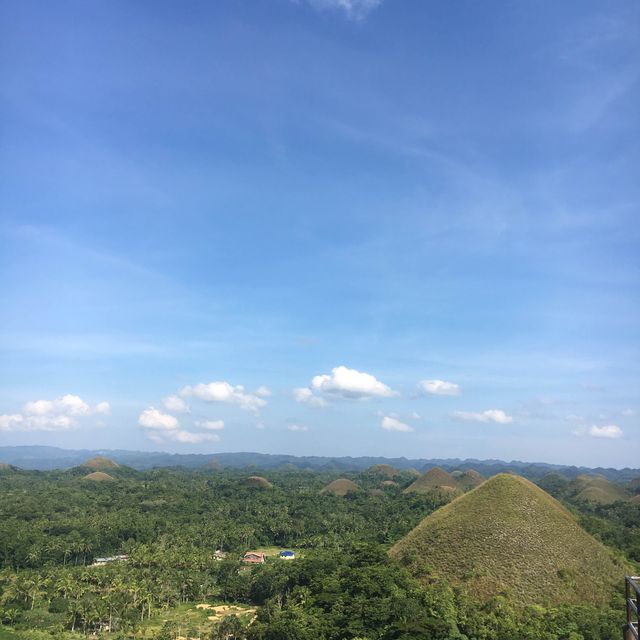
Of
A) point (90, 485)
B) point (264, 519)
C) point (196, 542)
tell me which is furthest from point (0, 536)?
point (90, 485)

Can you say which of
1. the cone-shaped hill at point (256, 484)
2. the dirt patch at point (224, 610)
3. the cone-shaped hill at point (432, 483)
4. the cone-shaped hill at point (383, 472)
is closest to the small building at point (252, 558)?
the dirt patch at point (224, 610)

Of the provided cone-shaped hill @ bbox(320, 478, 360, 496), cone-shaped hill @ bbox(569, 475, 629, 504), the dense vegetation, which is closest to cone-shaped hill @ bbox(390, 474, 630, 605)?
the dense vegetation

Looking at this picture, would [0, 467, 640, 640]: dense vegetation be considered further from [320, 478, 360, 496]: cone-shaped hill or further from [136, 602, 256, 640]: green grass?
[320, 478, 360, 496]: cone-shaped hill

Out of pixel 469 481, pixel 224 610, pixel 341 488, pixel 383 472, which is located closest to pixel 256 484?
pixel 341 488

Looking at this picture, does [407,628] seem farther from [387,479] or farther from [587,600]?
[387,479]

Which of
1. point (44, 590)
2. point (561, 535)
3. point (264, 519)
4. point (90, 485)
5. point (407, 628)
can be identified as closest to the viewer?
point (407, 628)

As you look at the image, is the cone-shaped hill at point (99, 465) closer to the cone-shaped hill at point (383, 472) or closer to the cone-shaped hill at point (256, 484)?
the cone-shaped hill at point (256, 484)
